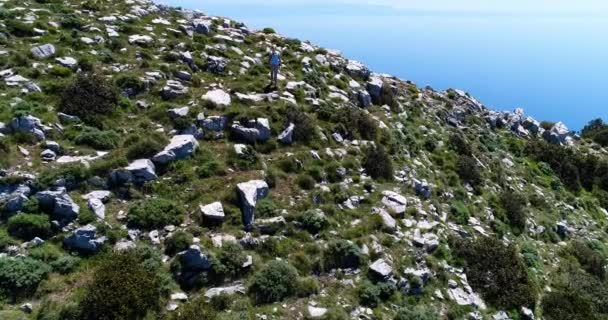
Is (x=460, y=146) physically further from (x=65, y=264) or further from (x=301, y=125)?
(x=65, y=264)

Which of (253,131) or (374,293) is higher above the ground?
(253,131)

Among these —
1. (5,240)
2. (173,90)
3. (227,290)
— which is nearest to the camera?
(5,240)

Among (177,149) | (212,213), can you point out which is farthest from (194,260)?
(177,149)

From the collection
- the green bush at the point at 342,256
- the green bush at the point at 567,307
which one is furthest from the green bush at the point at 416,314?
the green bush at the point at 567,307

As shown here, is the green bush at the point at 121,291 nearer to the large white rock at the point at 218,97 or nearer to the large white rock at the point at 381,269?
the large white rock at the point at 381,269

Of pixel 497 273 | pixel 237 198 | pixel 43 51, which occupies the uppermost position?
pixel 43 51

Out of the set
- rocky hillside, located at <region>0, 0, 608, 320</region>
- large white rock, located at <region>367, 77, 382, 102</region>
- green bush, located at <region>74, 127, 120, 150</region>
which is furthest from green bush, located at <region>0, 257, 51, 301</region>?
large white rock, located at <region>367, 77, 382, 102</region>
